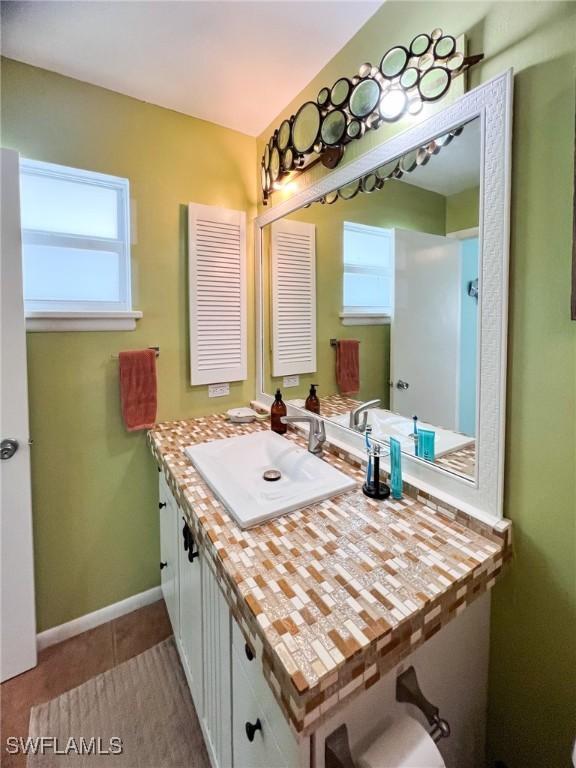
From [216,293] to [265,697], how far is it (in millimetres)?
1592

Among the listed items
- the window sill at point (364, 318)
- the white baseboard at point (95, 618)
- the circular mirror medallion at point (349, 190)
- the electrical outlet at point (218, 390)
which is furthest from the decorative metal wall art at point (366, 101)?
the white baseboard at point (95, 618)

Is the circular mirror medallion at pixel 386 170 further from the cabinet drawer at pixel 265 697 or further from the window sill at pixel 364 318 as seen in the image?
the cabinet drawer at pixel 265 697

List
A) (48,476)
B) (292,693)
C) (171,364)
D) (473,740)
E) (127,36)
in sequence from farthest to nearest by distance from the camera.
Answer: (171,364), (48,476), (127,36), (473,740), (292,693)

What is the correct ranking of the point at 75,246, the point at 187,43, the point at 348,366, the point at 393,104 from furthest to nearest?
the point at 75,246 < the point at 348,366 < the point at 187,43 < the point at 393,104

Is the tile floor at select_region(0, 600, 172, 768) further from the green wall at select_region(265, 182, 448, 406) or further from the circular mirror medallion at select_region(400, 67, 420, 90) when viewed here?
the circular mirror medallion at select_region(400, 67, 420, 90)

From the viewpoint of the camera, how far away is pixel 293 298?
169cm

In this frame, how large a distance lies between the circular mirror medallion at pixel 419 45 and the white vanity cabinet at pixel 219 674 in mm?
1529

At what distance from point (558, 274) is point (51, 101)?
1.92 metres

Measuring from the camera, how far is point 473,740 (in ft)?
3.15

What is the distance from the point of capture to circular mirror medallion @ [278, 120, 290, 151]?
1558 mm

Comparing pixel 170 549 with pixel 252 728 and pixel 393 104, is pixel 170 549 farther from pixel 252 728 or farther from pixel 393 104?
pixel 393 104

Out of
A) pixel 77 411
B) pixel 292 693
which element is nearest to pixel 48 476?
pixel 77 411

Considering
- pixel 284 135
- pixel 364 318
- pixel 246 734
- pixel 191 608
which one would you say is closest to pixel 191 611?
pixel 191 608

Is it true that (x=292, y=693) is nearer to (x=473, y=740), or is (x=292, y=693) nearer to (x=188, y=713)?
(x=473, y=740)
